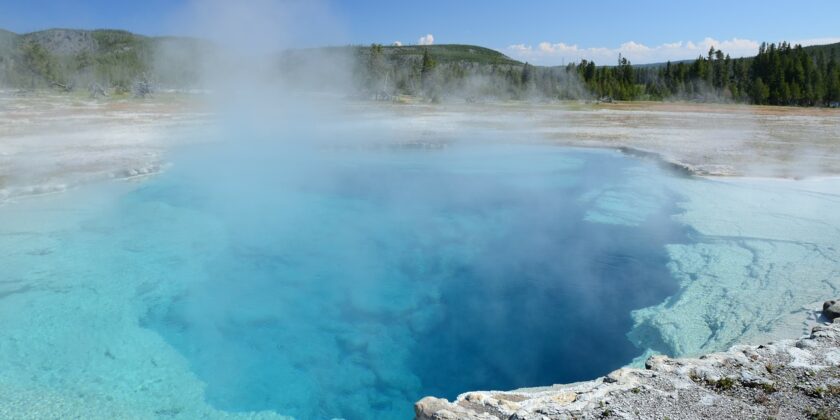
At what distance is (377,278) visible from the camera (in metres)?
6.01

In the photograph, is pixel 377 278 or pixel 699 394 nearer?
pixel 699 394

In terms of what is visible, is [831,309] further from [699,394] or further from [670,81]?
[670,81]

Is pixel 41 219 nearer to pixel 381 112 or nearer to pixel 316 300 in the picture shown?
pixel 316 300

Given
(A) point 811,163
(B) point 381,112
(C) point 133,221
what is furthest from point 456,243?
(B) point 381,112

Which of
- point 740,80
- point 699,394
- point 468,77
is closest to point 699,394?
point 699,394

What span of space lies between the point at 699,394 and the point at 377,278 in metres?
3.77

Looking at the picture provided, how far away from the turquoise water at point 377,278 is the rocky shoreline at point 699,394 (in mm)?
995

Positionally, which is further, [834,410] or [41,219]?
[41,219]

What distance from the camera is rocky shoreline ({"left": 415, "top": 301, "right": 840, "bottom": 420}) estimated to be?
104 inches

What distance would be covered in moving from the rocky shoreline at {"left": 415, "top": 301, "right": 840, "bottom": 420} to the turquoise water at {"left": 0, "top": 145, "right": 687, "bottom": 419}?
3.26ft

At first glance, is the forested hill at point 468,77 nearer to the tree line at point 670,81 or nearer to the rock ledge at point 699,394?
the tree line at point 670,81

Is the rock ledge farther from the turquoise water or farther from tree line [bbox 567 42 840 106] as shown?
tree line [bbox 567 42 840 106]

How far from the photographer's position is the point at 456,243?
7.16m

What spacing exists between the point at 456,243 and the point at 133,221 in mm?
4820
